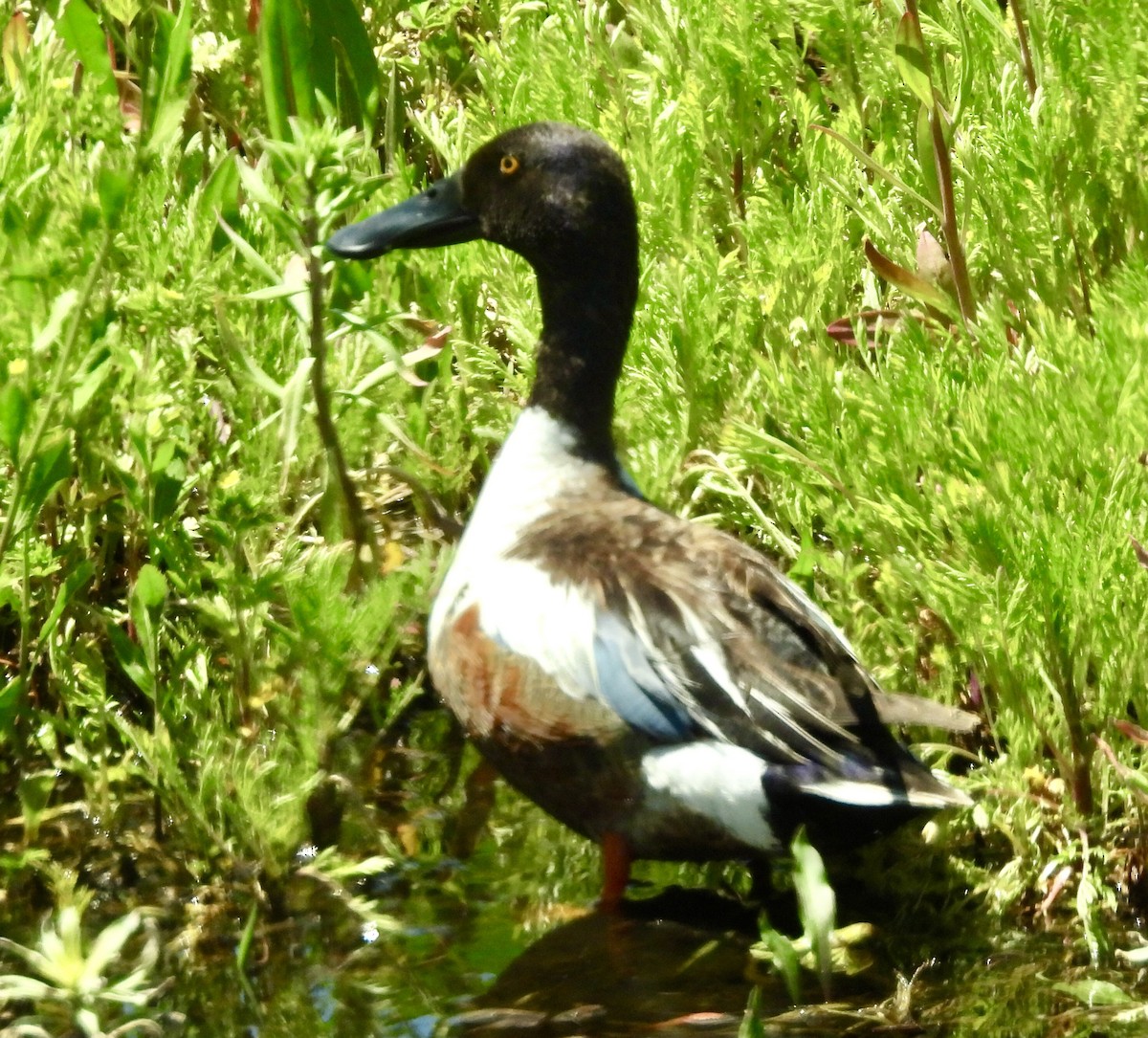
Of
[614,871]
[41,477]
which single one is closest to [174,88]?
[41,477]

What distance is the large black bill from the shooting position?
12.0ft

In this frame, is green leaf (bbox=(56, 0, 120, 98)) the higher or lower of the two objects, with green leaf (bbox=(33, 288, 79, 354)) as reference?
higher

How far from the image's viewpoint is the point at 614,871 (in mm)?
3154

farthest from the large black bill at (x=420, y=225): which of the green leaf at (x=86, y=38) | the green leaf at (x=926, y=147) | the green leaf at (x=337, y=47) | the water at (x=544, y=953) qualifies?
the water at (x=544, y=953)

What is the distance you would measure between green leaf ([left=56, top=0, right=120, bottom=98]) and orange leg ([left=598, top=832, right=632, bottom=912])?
1.75 m

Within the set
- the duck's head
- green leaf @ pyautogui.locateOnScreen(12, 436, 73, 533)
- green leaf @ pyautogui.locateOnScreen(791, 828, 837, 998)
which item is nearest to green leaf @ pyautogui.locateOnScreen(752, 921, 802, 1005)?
green leaf @ pyautogui.locateOnScreen(791, 828, 837, 998)

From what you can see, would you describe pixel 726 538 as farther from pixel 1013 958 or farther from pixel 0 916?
pixel 0 916

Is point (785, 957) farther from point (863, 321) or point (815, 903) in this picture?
point (863, 321)

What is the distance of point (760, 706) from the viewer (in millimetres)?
2980

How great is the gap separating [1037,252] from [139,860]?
2.13m

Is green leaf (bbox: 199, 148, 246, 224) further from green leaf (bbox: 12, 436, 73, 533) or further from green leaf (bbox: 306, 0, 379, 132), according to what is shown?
green leaf (bbox: 12, 436, 73, 533)

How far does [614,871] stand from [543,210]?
1.35 metres

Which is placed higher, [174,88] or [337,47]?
[337,47]

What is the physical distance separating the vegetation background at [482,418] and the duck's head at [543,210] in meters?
0.14
